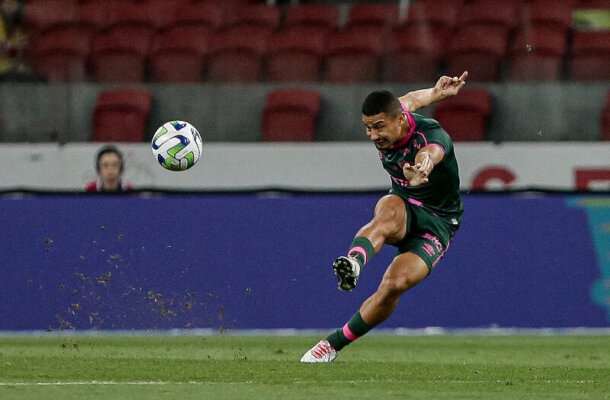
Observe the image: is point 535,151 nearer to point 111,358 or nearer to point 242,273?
point 242,273

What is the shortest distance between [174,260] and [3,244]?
5.37 feet

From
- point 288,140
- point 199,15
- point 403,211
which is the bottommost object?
point 288,140

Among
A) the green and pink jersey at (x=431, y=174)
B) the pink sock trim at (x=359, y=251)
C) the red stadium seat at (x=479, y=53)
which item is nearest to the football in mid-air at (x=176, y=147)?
the green and pink jersey at (x=431, y=174)

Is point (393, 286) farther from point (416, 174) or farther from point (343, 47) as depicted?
point (343, 47)

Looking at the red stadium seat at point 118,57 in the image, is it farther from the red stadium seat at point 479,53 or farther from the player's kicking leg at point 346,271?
the player's kicking leg at point 346,271

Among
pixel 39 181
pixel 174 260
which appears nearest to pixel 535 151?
pixel 174 260

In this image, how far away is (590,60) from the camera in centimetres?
1304

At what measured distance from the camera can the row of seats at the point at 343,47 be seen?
1312cm

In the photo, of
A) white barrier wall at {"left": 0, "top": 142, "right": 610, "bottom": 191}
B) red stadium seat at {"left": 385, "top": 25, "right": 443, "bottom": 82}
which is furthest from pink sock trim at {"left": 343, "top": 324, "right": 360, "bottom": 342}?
red stadium seat at {"left": 385, "top": 25, "right": 443, "bottom": 82}

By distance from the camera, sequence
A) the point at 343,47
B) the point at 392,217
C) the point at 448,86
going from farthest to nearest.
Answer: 1. the point at 343,47
2. the point at 448,86
3. the point at 392,217

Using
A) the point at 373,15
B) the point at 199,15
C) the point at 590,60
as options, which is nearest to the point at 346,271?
the point at 590,60

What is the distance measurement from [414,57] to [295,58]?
4.22 feet

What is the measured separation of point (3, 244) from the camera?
11688 millimetres

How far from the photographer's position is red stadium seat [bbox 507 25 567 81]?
42.5ft
